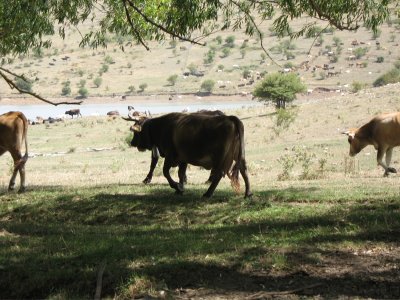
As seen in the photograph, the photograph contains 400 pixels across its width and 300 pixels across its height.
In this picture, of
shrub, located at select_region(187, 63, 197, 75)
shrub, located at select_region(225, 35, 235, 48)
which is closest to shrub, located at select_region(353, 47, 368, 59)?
shrub, located at select_region(225, 35, 235, 48)

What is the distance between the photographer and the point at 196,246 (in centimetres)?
823

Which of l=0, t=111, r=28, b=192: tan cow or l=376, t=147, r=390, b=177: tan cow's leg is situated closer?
l=0, t=111, r=28, b=192: tan cow

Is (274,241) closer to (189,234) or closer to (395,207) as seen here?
(189,234)

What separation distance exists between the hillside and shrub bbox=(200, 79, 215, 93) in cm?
81

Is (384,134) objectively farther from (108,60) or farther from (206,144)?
(108,60)

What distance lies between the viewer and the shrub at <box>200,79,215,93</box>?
78831 mm

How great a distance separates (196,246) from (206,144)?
16.4ft

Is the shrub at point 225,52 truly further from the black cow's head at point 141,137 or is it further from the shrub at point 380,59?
the black cow's head at point 141,137

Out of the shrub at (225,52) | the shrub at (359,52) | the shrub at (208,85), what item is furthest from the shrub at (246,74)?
the shrub at (359,52)

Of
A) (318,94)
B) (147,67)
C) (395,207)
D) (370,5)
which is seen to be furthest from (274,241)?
(147,67)

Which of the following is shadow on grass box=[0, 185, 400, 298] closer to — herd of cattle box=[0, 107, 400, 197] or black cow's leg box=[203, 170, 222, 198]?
black cow's leg box=[203, 170, 222, 198]

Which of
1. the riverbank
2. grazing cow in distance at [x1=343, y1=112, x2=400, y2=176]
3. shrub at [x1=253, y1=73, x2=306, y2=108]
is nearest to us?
grazing cow in distance at [x1=343, y1=112, x2=400, y2=176]

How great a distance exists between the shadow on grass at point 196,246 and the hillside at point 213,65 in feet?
206

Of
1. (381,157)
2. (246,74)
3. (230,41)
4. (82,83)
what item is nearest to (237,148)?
(381,157)
